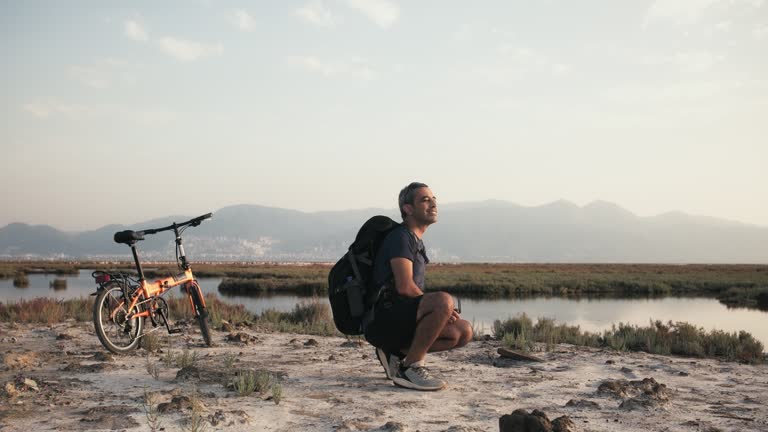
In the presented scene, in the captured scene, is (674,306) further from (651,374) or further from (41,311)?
(41,311)

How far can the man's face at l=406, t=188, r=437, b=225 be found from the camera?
510 cm

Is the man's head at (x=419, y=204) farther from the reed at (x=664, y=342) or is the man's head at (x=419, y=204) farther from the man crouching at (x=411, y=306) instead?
the reed at (x=664, y=342)

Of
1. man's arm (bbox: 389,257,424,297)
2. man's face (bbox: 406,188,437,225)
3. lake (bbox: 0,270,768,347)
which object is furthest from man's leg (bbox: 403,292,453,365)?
lake (bbox: 0,270,768,347)

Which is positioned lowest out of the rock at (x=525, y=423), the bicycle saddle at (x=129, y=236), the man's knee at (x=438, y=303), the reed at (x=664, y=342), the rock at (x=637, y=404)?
the reed at (x=664, y=342)

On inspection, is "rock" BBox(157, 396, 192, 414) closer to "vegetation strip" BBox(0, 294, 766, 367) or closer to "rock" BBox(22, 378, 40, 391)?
"rock" BBox(22, 378, 40, 391)

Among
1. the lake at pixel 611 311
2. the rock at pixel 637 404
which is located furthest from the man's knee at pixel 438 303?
the lake at pixel 611 311

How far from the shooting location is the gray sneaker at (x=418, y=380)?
525cm

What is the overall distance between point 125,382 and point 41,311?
26.8ft

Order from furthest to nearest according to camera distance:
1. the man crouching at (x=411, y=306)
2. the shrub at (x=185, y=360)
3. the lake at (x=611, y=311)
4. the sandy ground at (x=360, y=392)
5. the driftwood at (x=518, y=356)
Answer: the lake at (x=611, y=311), the driftwood at (x=518, y=356), the shrub at (x=185, y=360), the man crouching at (x=411, y=306), the sandy ground at (x=360, y=392)

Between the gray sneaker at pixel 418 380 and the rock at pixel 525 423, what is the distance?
5.13ft

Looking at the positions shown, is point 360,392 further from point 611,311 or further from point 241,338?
point 611,311

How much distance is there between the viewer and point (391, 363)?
218 inches

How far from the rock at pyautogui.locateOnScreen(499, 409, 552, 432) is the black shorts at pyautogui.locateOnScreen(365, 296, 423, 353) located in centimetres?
145

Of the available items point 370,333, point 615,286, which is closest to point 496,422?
point 370,333
